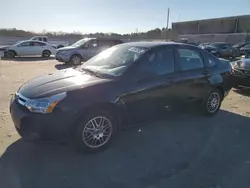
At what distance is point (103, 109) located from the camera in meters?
3.55

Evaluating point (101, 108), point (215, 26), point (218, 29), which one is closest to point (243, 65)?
point (101, 108)

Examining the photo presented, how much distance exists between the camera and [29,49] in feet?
63.2

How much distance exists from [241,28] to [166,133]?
54540 mm

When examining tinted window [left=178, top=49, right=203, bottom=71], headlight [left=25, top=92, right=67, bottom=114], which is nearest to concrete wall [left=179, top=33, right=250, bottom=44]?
tinted window [left=178, top=49, right=203, bottom=71]

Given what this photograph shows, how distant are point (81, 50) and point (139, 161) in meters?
12.0

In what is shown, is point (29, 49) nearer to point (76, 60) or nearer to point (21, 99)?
point (76, 60)

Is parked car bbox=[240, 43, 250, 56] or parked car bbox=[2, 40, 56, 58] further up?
parked car bbox=[2, 40, 56, 58]

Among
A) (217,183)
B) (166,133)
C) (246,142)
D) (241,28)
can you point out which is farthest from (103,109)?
(241,28)

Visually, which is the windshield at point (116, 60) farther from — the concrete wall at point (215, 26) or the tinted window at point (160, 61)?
the concrete wall at point (215, 26)

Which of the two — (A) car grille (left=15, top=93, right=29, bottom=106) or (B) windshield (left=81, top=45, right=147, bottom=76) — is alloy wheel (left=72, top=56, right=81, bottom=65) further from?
(A) car grille (left=15, top=93, right=29, bottom=106)

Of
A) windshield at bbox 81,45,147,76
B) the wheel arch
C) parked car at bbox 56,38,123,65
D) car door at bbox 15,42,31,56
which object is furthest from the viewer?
car door at bbox 15,42,31,56

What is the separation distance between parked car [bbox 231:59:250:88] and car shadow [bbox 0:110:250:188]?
311 cm

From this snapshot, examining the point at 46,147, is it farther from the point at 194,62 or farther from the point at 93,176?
the point at 194,62

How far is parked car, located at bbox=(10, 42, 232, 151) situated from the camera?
329 cm
